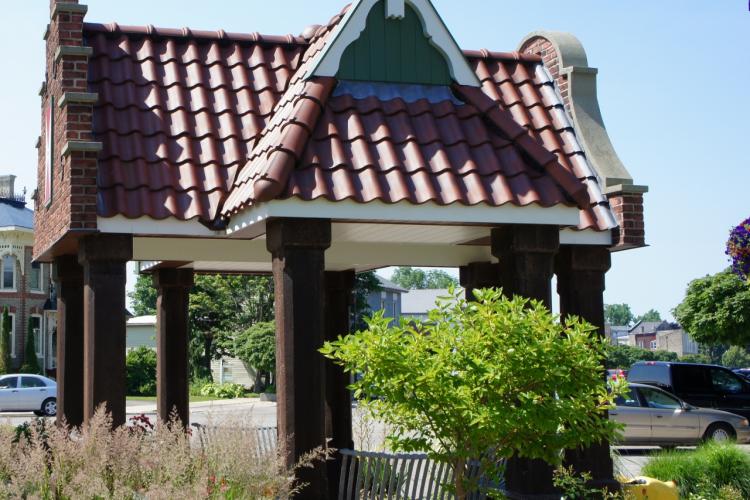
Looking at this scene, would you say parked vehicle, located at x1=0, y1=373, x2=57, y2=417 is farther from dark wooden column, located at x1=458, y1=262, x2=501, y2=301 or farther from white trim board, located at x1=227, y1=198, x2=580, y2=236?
white trim board, located at x1=227, y1=198, x2=580, y2=236

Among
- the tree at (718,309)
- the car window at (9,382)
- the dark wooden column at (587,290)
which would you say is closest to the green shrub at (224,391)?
the car window at (9,382)

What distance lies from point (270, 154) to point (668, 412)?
54.0ft

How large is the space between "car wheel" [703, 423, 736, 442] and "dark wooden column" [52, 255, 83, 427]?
52.5ft

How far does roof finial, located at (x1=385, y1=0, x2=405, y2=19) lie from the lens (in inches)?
416

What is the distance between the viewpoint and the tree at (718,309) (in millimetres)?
44750

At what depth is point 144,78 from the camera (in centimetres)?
1145

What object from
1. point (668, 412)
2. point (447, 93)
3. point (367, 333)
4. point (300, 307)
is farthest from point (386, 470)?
point (668, 412)

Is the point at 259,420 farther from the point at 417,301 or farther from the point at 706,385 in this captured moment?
the point at 417,301

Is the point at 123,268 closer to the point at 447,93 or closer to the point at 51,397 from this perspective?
the point at 447,93

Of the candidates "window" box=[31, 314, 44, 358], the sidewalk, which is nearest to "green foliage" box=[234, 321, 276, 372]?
the sidewalk

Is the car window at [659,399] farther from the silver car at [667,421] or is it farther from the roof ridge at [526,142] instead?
the roof ridge at [526,142]

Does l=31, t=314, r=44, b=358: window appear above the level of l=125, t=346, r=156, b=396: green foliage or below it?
above

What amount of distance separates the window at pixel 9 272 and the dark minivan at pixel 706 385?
38567 mm

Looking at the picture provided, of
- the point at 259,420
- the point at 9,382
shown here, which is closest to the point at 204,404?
the point at 9,382
